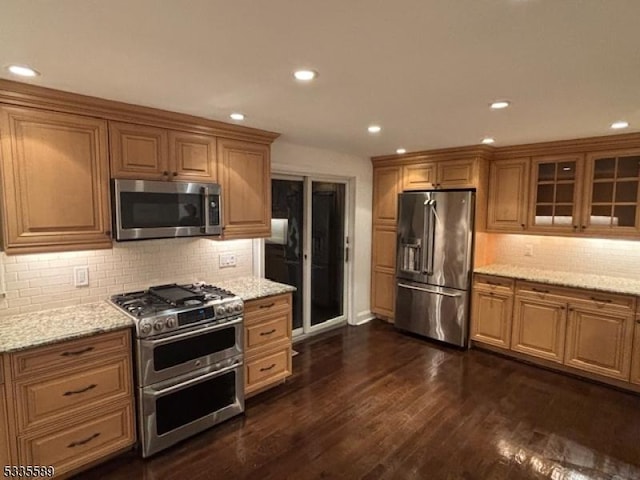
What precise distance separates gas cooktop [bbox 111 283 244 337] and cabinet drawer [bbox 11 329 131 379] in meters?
0.15

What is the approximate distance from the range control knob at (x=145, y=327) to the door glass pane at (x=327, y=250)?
2.46 meters

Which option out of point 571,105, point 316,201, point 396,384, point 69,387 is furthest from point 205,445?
point 571,105

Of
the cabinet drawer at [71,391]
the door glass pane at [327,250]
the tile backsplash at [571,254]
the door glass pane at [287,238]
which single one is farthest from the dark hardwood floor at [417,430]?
the tile backsplash at [571,254]

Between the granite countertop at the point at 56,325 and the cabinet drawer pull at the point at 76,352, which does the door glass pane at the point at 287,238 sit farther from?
the cabinet drawer pull at the point at 76,352

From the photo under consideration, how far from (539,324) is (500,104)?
244 cm

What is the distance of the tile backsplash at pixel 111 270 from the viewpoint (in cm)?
239

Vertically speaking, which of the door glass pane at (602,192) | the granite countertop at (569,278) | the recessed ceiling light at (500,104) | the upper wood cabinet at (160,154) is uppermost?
the recessed ceiling light at (500,104)

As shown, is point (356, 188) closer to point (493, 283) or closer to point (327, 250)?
point (327, 250)

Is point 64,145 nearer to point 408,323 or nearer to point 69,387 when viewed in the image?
point 69,387

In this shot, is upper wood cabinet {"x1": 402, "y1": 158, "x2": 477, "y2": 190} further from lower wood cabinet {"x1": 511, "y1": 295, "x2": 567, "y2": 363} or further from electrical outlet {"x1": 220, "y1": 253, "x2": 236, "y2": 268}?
electrical outlet {"x1": 220, "y1": 253, "x2": 236, "y2": 268}

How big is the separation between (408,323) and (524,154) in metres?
2.38

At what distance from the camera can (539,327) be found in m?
3.66

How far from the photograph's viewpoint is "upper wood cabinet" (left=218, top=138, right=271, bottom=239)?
3.10 metres

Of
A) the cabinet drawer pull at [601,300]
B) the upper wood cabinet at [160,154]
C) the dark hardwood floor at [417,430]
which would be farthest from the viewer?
the cabinet drawer pull at [601,300]
